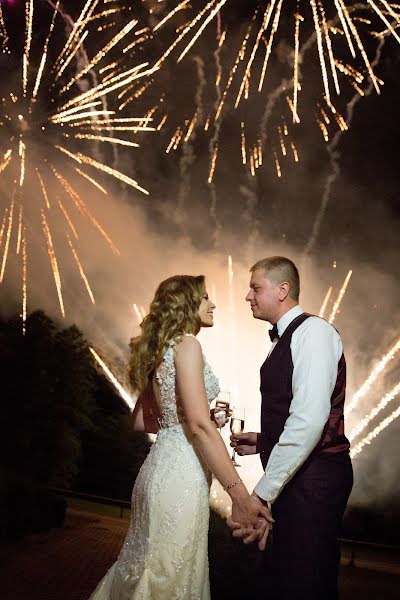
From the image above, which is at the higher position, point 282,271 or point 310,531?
point 282,271

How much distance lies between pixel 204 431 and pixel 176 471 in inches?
12.7

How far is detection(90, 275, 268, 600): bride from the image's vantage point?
260 cm

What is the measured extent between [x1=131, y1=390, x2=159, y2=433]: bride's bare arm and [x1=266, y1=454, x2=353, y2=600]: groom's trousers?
0.96 metres

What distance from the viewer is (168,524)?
8.89ft

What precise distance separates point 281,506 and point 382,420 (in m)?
24.9

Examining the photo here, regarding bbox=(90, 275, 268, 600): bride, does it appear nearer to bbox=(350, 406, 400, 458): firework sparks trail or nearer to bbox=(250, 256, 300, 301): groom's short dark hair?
bbox=(250, 256, 300, 301): groom's short dark hair

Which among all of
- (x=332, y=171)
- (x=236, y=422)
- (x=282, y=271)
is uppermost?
(x=332, y=171)

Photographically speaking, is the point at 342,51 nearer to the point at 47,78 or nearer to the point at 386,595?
the point at 47,78

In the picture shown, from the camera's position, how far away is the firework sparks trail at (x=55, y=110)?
1052cm

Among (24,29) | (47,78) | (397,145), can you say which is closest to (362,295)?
(397,145)

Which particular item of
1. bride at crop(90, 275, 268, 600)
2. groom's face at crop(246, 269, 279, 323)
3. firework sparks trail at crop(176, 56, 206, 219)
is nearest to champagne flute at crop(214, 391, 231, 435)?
bride at crop(90, 275, 268, 600)

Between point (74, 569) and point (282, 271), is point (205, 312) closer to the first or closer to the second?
point (282, 271)

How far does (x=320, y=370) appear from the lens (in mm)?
2441

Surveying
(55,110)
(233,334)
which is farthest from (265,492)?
(233,334)
